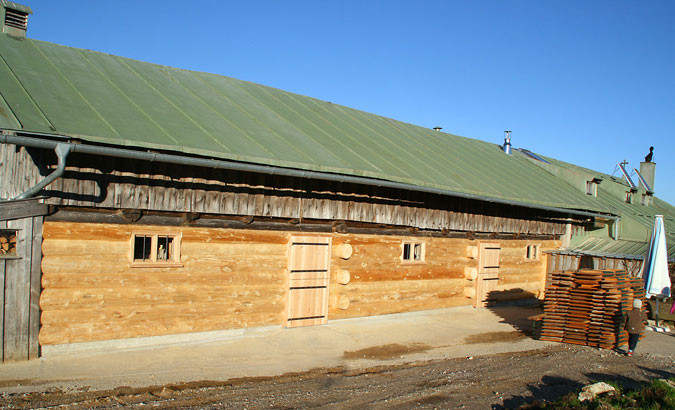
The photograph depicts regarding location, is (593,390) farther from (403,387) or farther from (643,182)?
(643,182)

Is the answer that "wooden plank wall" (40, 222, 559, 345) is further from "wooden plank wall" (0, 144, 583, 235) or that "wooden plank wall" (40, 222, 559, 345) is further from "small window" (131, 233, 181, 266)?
"wooden plank wall" (0, 144, 583, 235)

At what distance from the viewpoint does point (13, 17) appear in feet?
41.0

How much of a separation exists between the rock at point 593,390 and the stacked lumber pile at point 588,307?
15.5 feet

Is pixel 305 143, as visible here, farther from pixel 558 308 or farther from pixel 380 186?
pixel 558 308

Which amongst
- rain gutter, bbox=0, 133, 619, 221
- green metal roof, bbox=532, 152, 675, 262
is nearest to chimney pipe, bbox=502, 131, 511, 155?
green metal roof, bbox=532, 152, 675, 262

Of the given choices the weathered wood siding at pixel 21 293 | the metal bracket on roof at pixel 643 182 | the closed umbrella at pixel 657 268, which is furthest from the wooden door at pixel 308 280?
the metal bracket on roof at pixel 643 182

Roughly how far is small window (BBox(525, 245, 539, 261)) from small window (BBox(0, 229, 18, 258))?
1712cm

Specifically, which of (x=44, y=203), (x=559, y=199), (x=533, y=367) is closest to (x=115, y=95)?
(x=44, y=203)

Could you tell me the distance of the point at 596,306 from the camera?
1297 cm

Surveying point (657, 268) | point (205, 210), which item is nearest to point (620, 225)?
point (657, 268)

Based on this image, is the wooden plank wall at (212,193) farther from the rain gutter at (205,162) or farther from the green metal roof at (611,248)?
the green metal roof at (611,248)

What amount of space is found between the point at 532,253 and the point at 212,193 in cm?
1421

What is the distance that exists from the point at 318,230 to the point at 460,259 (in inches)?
247

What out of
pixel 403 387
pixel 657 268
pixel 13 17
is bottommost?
pixel 403 387
